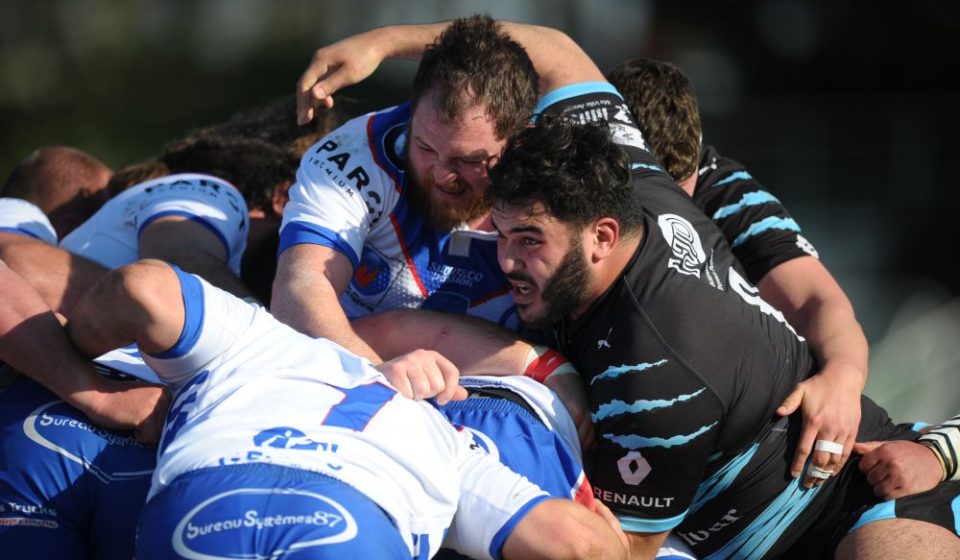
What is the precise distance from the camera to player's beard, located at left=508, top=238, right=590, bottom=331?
3.38 metres

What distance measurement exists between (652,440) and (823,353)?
0.79m

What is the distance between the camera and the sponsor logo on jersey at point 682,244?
3439 millimetres

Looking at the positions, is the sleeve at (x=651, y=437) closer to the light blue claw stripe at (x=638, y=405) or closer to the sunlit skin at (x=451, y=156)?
the light blue claw stripe at (x=638, y=405)

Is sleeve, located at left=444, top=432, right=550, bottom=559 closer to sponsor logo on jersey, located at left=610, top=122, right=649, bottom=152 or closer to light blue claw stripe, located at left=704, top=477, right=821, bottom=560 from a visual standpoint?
light blue claw stripe, located at left=704, top=477, right=821, bottom=560

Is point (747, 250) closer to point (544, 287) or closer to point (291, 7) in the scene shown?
point (544, 287)

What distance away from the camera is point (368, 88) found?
13.8m

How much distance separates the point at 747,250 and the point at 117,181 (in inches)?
106

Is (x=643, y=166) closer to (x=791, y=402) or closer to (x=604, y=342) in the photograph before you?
(x=604, y=342)

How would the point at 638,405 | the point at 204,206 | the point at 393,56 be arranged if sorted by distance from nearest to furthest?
the point at 638,405 → the point at 393,56 → the point at 204,206

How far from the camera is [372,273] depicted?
397cm


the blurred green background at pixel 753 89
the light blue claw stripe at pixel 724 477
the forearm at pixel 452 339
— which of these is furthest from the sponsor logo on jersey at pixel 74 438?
the blurred green background at pixel 753 89

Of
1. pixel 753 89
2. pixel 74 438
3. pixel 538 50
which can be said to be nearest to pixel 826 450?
pixel 538 50

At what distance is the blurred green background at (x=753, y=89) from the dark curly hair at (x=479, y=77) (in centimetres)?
362

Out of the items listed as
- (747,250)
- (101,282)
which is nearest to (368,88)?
(747,250)
